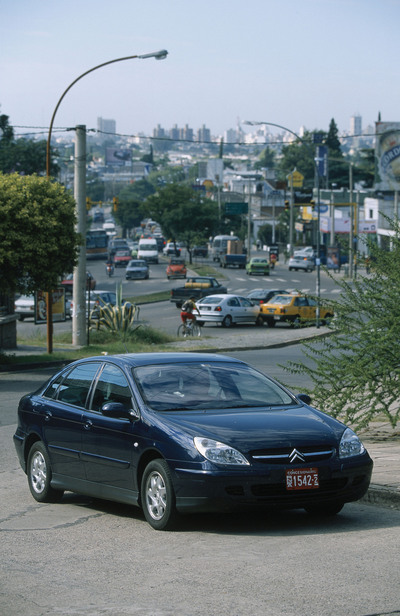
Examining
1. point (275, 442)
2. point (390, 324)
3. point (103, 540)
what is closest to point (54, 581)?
point (103, 540)

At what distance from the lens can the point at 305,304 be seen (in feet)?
140

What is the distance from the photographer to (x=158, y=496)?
807 cm

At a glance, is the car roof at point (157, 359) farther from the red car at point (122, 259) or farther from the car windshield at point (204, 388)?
the red car at point (122, 259)

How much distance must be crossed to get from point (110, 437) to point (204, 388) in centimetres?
92

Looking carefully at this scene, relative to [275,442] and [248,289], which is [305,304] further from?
[275,442]

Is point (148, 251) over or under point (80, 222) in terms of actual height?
under

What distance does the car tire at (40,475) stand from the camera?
32.4 ft

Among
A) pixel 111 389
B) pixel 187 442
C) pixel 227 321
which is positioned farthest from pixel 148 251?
pixel 187 442

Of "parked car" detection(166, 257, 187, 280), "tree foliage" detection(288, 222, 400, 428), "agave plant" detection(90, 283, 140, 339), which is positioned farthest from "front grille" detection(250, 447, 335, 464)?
"parked car" detection(166, 257, 187, 280)

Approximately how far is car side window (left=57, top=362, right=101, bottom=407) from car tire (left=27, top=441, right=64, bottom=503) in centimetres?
59

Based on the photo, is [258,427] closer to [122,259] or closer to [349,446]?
[349,446]

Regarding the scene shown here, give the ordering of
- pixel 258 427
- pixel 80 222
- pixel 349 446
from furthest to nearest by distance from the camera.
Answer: pixel 80 222, pixel 349 446, pixel 258 427

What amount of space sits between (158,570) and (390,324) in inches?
251

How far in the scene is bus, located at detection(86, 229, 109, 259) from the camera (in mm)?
106250
